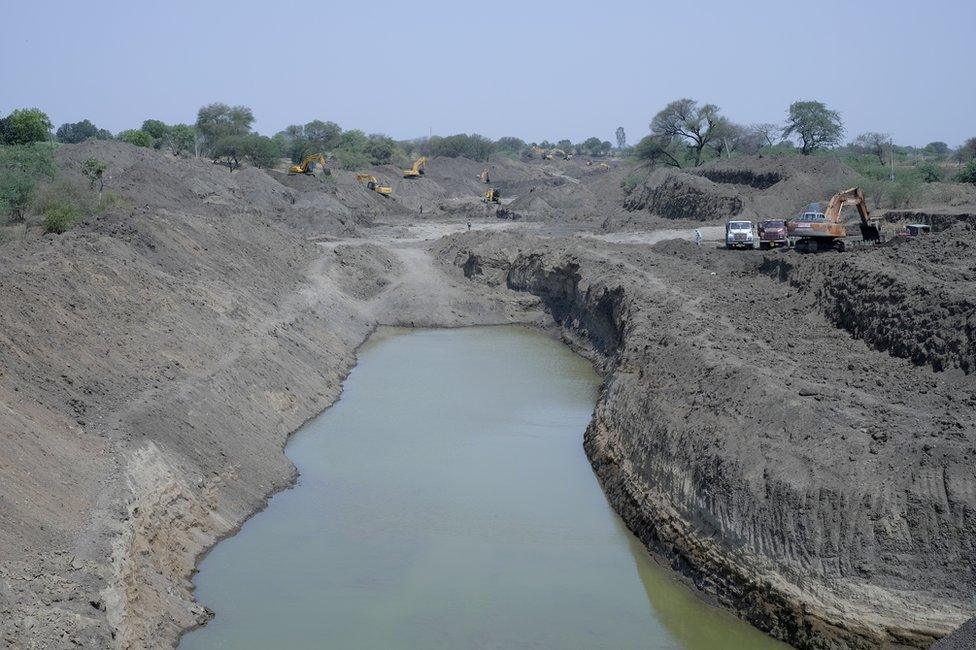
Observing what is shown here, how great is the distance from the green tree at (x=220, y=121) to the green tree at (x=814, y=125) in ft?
155

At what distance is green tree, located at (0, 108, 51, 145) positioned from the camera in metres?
64.9

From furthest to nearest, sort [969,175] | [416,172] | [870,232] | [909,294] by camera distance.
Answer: [416,172], [969,175], [870,232], [909,294]

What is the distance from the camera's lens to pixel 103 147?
5944 centimetres

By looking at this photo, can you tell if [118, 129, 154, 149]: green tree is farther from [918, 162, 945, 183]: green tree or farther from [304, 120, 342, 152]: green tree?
[918, 162, 945, 183]: green tree

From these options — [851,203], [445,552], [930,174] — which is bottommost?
[445,552]

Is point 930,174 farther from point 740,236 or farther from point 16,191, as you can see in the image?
point 16,191

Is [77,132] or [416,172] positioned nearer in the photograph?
[416,172]

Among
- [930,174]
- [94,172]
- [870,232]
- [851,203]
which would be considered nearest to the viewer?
[870,232]

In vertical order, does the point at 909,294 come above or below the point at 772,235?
below

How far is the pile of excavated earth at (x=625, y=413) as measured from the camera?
13.4 m

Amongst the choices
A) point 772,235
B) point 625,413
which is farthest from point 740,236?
point 625,413

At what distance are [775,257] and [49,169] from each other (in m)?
30.8

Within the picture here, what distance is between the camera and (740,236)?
38375mm

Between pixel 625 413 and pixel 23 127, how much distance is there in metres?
56.3
